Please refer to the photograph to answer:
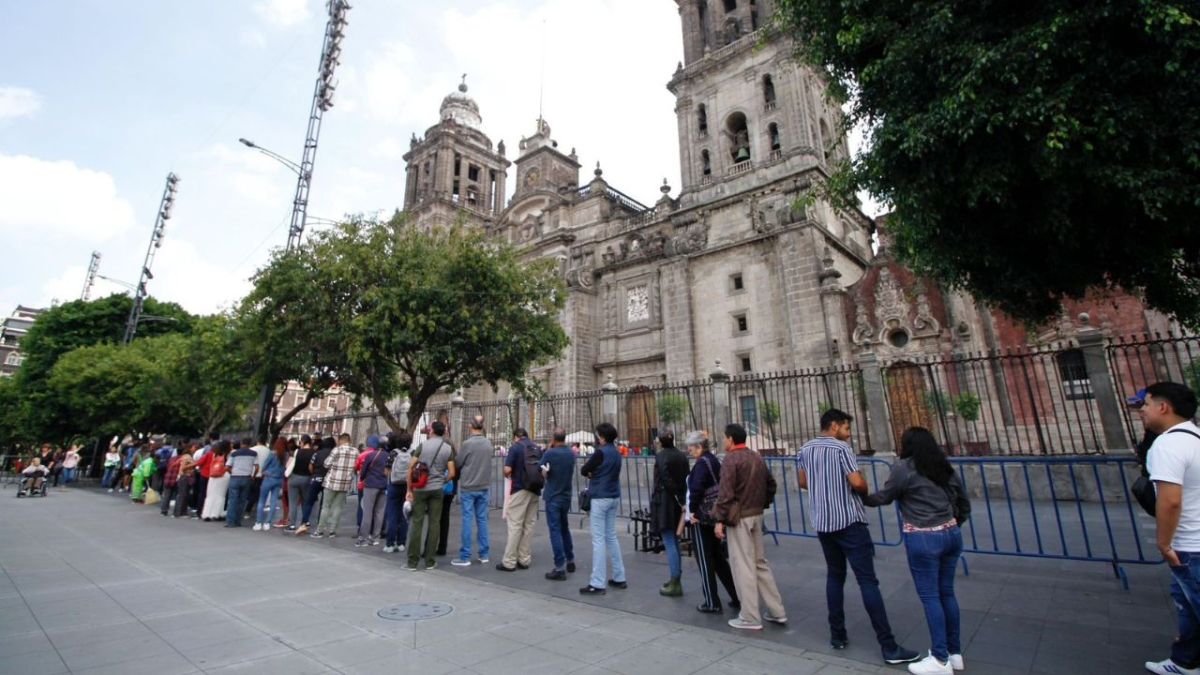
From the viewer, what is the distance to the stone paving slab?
3.78 m

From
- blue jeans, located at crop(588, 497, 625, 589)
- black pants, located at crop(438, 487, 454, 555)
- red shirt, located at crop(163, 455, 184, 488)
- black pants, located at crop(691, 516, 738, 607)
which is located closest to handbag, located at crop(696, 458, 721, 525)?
black pants, located at crop(691, 516, 738, 607)

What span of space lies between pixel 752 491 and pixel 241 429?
3151cm

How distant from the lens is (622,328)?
29703 millimetres

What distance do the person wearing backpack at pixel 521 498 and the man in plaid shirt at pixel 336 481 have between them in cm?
397

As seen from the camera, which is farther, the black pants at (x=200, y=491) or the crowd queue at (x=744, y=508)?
the black pants at (x=200, y=491)

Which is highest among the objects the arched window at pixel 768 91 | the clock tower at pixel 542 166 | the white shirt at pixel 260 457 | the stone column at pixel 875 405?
the clock tower at pixel 542 166

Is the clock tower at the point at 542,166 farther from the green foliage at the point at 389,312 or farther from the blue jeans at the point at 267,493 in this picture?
the blue jeans at the point at 267,493

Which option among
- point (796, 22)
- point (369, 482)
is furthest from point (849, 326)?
point (369, 482)

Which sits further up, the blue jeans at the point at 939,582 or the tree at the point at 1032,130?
the tree at the point at 1032,130

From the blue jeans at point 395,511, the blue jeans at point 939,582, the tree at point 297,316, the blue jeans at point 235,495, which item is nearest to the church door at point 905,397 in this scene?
the blue jeans at point 395,511

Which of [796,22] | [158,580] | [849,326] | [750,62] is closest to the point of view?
[158,580]

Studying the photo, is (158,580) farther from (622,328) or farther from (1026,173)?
(622,328)

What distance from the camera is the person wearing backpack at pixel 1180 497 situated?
309 centimetres

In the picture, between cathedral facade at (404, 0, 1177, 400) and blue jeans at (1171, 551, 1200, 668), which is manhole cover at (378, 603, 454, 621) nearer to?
blue jeans at (1171, 551, 1200, 668)
